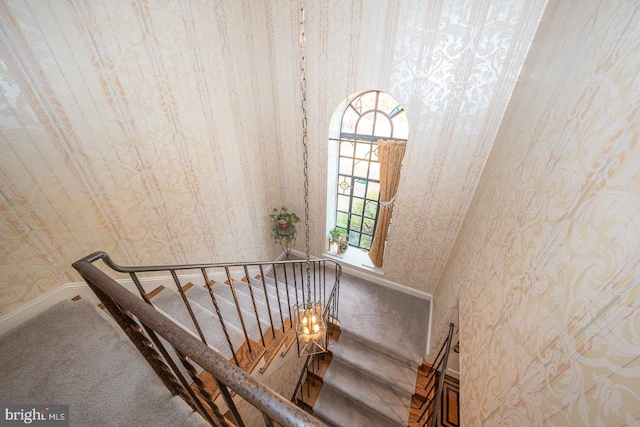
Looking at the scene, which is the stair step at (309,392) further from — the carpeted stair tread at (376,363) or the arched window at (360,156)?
the arched window at (360,156)

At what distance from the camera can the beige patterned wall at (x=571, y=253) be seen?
0.66 m

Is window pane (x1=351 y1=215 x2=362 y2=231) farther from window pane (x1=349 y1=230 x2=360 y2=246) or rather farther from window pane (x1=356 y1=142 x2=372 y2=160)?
window pane (x1=356 y1=142 x2=372 y2=160)

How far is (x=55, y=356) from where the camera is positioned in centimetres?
133

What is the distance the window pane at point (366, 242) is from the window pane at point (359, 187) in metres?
0.85

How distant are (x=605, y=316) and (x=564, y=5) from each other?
2039mm

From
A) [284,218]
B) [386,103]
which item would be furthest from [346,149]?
[284,218]

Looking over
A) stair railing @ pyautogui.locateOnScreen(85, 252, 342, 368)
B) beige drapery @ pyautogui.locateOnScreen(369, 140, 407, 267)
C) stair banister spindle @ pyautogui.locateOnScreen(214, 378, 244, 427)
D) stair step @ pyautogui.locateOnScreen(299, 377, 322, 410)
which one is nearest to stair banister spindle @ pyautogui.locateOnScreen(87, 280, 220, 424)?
stair railing @ pyautogui.locateOnScreen(85, 252, 342, 368)

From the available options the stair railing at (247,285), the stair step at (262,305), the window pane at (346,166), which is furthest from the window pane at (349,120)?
the stair step at (262,305)

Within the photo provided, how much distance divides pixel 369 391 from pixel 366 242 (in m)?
2.29

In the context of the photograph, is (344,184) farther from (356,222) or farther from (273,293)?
(273,293)

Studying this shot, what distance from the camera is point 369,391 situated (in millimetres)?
3078

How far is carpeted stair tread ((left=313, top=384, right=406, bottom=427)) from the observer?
294 centimetres

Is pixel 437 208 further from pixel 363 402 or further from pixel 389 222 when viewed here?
pixel 363 402

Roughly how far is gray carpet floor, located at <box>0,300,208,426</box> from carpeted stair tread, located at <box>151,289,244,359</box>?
0.66 meters
